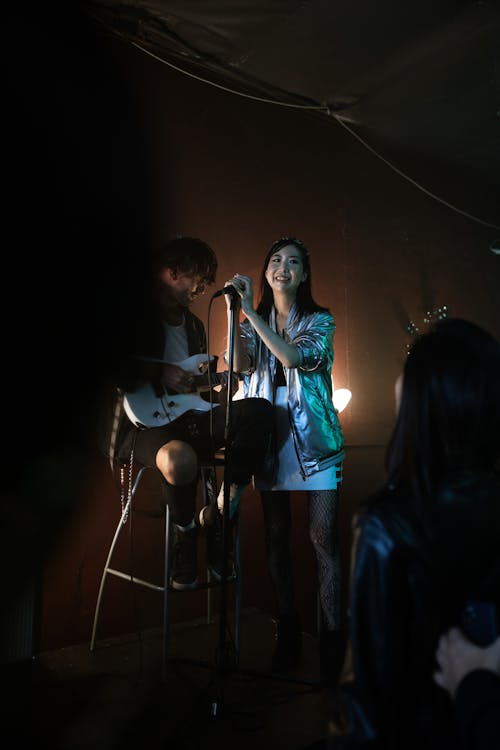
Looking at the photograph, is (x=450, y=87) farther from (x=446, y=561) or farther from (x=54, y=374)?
(x=446, y=561)

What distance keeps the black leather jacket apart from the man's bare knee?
1.27 meters

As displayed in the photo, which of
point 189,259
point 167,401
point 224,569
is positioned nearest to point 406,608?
point 224,569

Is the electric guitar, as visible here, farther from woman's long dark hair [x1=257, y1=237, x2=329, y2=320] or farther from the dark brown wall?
the dark brown wall

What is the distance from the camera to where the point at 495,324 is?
15.7ft

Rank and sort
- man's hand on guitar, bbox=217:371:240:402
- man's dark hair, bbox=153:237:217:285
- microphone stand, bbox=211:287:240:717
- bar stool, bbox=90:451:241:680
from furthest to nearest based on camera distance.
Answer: man's dark hair, bbox=153:237:217:285
man's hand on guitar, bbox=217:371:240:402
bar stool, bbox=90:451:241:680
microphone stand, bbox=211:287:240:717

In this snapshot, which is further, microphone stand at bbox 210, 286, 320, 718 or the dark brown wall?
the dark brown wall

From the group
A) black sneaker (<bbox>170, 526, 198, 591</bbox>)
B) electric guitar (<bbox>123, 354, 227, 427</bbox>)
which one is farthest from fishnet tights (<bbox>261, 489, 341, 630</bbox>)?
electric guitar (<bbox>123, 354, 227, 427</bbox>)

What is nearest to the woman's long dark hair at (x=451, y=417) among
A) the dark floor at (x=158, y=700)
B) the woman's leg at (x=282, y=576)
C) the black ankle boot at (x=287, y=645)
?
the dark floor at (x=158, y=700)

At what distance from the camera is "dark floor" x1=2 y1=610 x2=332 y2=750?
5.64 ft

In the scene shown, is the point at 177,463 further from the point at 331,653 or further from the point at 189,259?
the point at 189,259

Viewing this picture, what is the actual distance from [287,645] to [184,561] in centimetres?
62

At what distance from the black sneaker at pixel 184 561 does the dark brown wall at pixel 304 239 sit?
679 millimetres

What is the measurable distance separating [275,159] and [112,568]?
8.64 feet

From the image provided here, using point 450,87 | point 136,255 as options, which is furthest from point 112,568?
point 450,87
